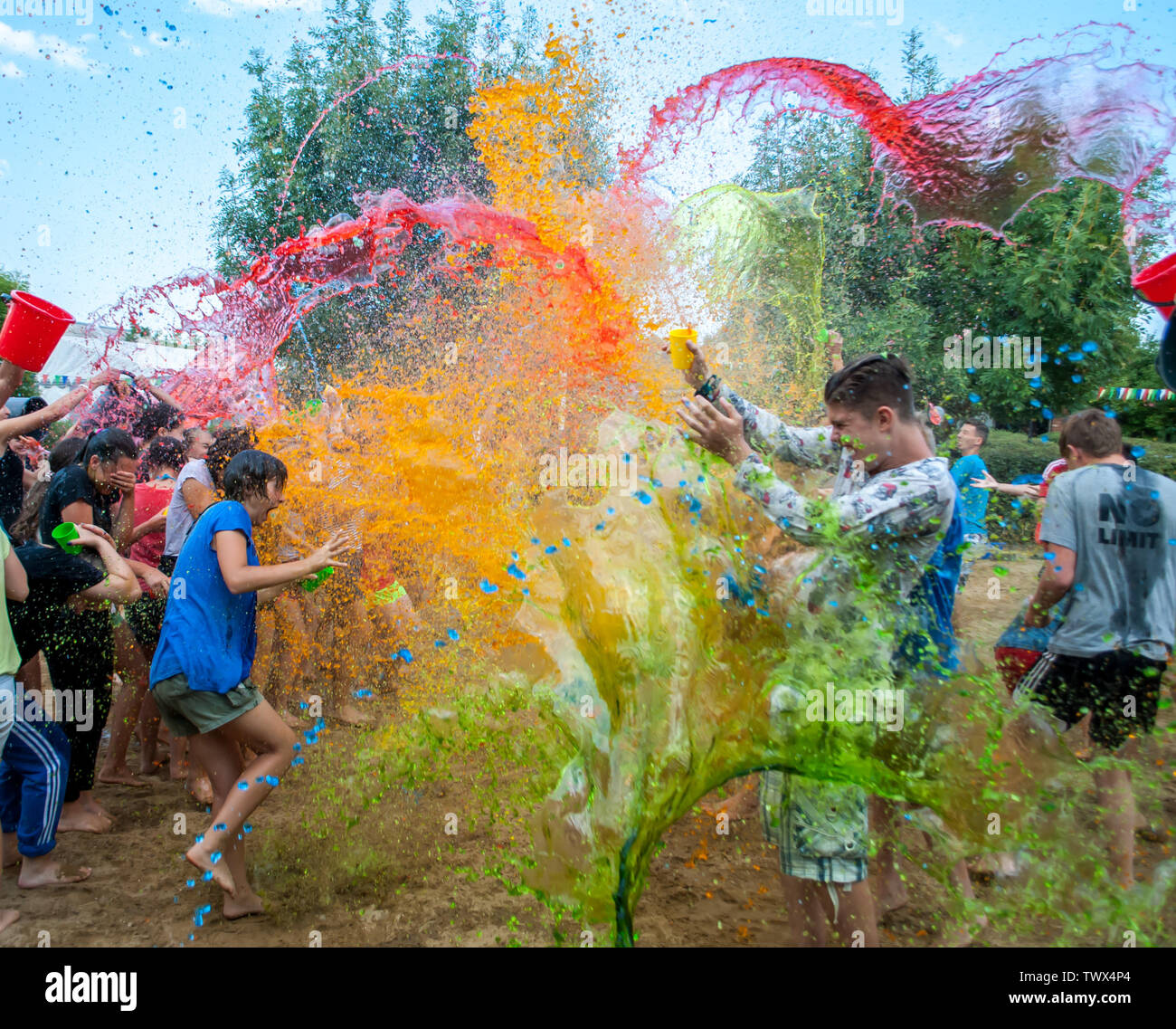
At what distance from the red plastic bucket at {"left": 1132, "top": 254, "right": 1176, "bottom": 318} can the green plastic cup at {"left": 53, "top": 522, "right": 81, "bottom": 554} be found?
4.32 metres

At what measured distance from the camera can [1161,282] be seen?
7.45 feet

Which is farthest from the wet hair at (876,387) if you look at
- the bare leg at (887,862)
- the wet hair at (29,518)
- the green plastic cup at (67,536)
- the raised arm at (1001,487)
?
the wet hair at (29,518)

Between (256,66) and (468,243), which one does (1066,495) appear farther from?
(256,66)

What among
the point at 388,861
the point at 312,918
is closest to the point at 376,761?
the point at 388,861

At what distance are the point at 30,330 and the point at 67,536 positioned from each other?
943 mm

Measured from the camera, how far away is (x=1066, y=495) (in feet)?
10.1

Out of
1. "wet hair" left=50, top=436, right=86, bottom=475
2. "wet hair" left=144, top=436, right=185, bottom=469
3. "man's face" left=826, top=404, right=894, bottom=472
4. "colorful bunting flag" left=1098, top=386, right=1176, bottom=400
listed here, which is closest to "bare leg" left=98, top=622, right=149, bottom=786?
"wet hair" left=50, top=436, right=86, bottom=475

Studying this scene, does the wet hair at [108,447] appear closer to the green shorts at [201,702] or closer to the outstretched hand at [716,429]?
the green shorts at [201,702]

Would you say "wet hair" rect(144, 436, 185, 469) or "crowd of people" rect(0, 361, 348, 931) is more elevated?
"wet hair" rect(144, 436, 185, 469)

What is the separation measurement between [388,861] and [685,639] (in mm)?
1950

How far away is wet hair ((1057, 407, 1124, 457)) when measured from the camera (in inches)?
122

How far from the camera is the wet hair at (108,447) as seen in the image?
3.72 metres

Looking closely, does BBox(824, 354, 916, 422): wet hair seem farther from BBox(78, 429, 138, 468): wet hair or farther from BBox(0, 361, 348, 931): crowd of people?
BBox(78, 429, 138, 468): wet hair

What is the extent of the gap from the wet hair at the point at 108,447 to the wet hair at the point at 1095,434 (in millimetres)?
4539
